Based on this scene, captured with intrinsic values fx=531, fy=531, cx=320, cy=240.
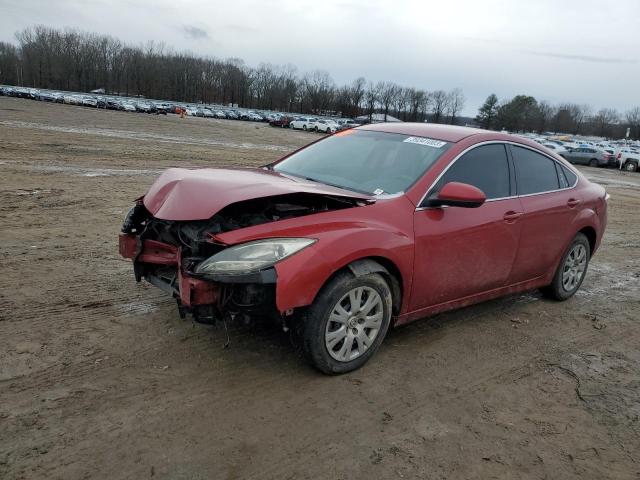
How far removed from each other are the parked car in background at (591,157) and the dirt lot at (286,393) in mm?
36327

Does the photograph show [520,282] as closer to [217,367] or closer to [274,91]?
[217,367]

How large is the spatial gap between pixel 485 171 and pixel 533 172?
0.78 m

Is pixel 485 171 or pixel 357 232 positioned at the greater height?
pixel 485 171

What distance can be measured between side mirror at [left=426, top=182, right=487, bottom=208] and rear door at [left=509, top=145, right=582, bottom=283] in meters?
1.05

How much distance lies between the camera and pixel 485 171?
4617 mm

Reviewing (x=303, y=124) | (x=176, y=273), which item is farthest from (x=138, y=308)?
Result: (x=303, y=124)

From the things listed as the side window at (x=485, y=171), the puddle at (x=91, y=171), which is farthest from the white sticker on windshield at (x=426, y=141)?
the puddle at (x=91, y=171)

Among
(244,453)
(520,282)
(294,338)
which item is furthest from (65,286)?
(520,282)

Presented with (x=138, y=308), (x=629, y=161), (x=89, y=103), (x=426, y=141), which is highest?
(x=426, y=141)

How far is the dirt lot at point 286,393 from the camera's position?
285 cm

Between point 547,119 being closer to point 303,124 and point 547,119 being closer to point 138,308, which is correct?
point 303,124

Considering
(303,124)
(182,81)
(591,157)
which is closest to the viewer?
(591,157)

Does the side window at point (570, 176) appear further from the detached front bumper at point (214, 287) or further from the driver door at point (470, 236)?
the detached front bumper at point (214, 287)

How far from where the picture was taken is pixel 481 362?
13.7 ft
